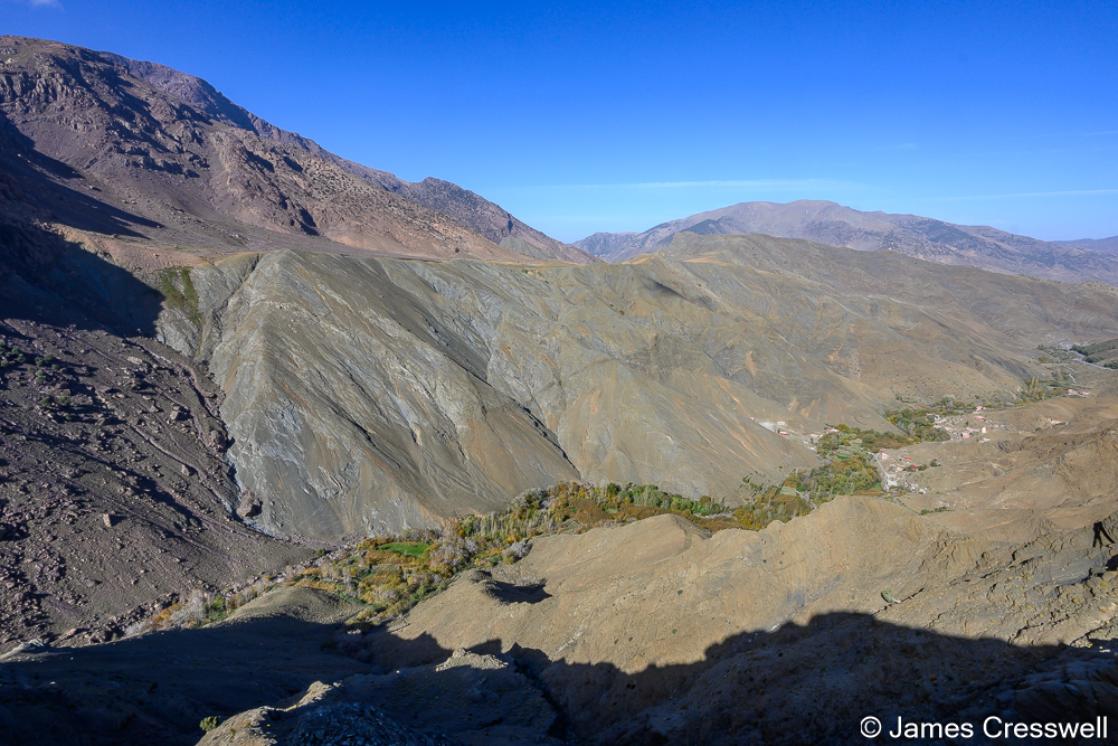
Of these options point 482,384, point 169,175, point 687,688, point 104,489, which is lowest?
point 687,688

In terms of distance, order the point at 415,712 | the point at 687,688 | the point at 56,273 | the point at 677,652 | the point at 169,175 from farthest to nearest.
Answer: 1. the point at 169,175
2. the point at 56,273
3. the point at 677,652
4. the point at 415,712
5. the point at 687,688

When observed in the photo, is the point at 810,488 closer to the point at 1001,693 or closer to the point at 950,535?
the point at 950,535

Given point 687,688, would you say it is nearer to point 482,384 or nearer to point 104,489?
point 104,489

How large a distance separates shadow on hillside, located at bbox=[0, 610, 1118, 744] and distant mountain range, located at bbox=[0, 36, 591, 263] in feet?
147

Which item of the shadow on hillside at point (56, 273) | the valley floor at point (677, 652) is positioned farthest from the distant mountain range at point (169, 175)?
the valley floor at point (677, 652)

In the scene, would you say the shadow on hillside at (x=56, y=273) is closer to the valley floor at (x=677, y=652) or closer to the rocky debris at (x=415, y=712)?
the valley floor at (x=677, y=652)

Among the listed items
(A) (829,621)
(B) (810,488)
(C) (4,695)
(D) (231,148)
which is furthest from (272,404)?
(D) (231,148)

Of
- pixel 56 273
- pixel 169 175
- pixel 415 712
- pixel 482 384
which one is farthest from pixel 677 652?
pixel 169 175

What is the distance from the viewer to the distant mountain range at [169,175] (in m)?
57.5

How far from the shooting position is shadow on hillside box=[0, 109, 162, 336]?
35719 mm

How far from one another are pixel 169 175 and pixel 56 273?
4037cm

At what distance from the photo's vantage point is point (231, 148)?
270 ft

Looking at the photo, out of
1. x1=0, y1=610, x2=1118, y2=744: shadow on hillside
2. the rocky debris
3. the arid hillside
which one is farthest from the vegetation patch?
the rocky debris

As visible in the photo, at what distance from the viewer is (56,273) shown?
128ft
